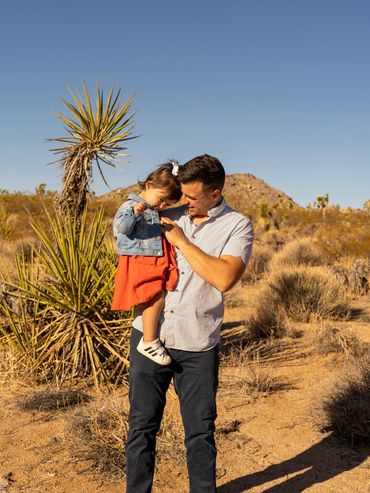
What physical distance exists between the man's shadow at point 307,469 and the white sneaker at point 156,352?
5.08 ft

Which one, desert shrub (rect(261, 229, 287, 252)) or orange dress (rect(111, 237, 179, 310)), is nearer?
orange dress (rect(111, 237, 179, 310))

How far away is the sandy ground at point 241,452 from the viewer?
148 inches

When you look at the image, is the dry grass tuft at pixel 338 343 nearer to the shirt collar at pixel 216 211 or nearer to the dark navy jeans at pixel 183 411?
the dark navy jeans at pixel 183 411

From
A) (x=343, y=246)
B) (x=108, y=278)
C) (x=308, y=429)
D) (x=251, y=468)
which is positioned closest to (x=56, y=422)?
(x=108, y=278)

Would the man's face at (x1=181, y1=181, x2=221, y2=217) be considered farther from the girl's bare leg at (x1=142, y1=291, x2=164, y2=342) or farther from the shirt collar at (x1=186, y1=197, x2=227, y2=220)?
the girl's bare leg at (x1=142, y1=291, x2=164, y2=342)

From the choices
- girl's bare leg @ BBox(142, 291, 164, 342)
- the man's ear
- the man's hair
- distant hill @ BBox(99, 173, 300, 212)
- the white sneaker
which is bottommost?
the white sneaker

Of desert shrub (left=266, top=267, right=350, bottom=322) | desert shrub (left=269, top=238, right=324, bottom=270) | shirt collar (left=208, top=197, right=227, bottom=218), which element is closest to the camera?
shirt collar (left=208, top=197, right=227, bottom=218)

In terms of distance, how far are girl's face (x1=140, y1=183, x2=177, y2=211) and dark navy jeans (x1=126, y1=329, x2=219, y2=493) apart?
33.7 inches

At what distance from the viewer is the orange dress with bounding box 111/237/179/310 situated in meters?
2.74

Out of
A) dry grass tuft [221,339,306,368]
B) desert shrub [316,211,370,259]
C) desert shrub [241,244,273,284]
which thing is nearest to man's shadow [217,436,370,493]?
dry grass tuft [221,339,306,368]

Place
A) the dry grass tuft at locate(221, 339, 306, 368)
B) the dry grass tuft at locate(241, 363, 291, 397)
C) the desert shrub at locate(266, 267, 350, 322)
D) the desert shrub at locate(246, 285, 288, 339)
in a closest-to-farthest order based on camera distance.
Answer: the dry grass tuft at locate(241, 363, 291, 397)
the dry grass tuft at locate(221, 339, 306, 368)
the desert shrub at locate(246, 285, 288, 339)
the desert shrub at locate(266, 267, 350, 322)

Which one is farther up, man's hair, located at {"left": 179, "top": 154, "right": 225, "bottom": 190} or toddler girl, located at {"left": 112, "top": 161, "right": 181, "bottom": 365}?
man's hair, located at {"left": 179, "top": 154, "right": 225, "bottom": 190}

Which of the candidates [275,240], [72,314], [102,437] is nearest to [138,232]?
[102,437]

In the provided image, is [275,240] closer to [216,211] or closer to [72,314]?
[72,314]
